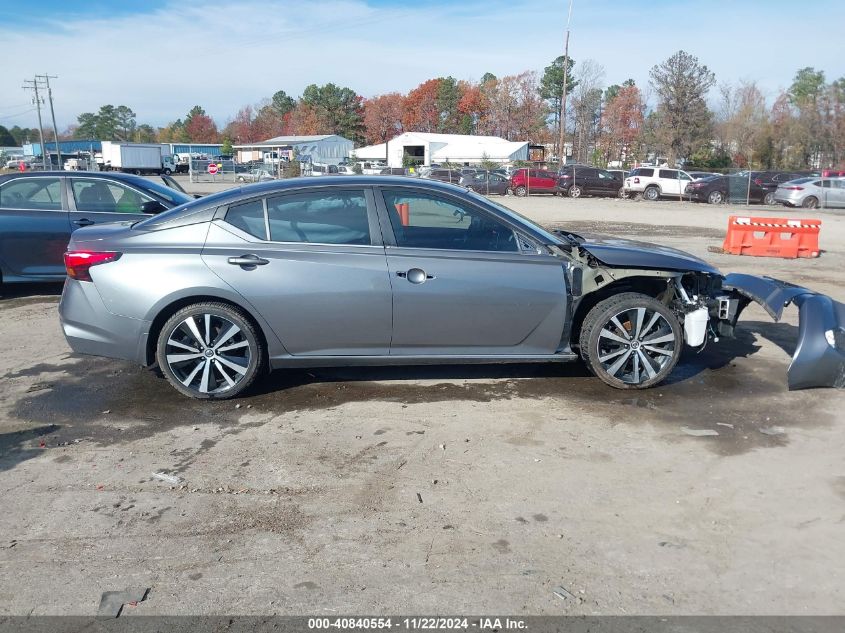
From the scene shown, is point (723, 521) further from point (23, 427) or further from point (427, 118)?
point (427, 118)

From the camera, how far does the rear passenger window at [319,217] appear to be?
18.1 ft

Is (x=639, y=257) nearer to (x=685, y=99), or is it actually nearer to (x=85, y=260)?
(x=85, y=260)

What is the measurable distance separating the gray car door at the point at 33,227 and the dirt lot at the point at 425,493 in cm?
314

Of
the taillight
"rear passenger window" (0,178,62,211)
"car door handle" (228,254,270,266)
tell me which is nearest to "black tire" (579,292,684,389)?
"car door handle" (228,254,270,266)

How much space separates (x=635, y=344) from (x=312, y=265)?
2.55 m

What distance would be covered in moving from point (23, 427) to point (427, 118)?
103m

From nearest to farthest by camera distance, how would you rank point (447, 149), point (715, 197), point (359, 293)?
point (359, 293) → point (715, 197) → point (447, 149)

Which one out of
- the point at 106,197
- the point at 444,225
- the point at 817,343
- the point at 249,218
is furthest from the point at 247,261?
the point at 106,197

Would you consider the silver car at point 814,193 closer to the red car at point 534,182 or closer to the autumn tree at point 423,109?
the red car at point 534,182

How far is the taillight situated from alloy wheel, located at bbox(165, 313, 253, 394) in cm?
75

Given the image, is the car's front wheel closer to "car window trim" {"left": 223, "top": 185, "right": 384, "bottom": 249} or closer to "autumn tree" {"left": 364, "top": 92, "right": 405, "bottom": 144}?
"car window trim" {"left": 223, "top": 185, "right": 384, "bottom": 249}

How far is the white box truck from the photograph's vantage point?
67625 mm

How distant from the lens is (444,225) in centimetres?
572

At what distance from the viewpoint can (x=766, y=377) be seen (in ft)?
20.4
